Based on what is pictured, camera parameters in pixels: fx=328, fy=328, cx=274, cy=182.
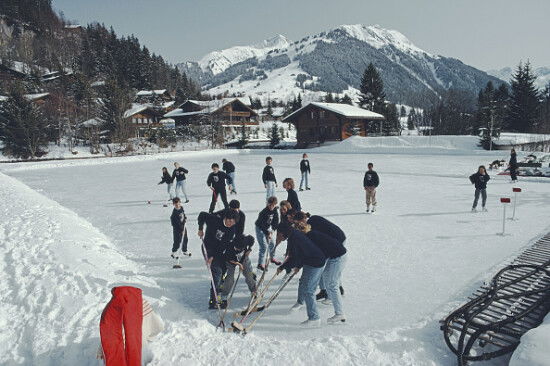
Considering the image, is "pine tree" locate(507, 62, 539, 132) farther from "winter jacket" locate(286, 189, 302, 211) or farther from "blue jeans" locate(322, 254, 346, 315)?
"blue jeans" locate(322, 254, 346, 315)

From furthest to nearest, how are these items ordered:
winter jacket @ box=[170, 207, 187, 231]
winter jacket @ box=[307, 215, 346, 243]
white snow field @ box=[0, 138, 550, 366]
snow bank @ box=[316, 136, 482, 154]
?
1. snow bank @ box=[316, 136, 482, 154]
2. winter jacket @ box=[170, 207, 187, 231]
3. winter jacket @ box=[307, 215, 346, 243]
4. white snow field @ box=[0, 138, 550, 366]

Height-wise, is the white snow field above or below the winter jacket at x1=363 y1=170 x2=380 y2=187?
below

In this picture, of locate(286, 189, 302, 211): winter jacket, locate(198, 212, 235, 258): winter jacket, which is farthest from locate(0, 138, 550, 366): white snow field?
locate(286, 189, 302, 211): winter jacket

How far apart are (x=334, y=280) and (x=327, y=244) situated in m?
0.56

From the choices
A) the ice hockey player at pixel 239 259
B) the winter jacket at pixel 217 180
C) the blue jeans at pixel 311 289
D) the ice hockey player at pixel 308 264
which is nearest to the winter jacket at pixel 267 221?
the ice hockey player at pixel 239 259

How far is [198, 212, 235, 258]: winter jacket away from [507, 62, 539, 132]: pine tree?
52885mm

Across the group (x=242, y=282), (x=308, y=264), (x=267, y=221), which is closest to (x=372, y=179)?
(x=267, y=221)

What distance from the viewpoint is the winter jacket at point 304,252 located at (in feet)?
15.5

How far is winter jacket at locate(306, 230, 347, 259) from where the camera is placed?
4.98 meters

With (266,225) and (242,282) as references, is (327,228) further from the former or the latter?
(242,282)

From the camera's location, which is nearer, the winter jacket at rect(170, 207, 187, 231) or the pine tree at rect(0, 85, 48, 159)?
the winter jacket at rect(170, 207, 187, 231)

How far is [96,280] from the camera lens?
235 inches

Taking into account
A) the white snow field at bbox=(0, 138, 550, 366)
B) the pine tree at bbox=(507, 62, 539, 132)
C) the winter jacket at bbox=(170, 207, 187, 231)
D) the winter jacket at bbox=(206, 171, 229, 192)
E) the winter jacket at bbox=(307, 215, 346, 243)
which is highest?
the pine tree at bbox=(507, 62, 539, 132)

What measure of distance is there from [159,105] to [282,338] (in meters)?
68.1
